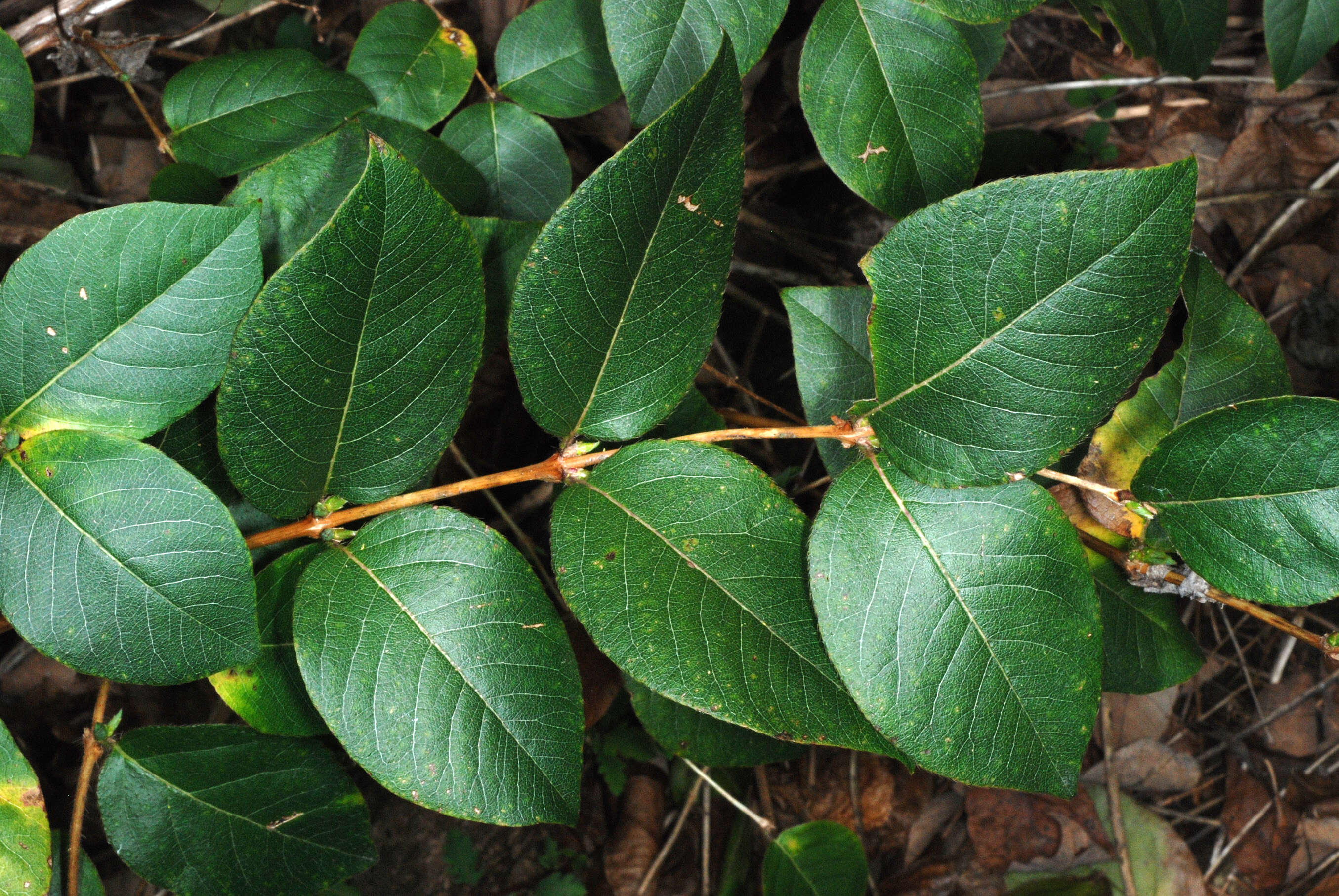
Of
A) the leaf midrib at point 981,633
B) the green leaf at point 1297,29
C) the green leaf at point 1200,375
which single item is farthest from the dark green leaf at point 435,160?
the green leaf at point 1297,29

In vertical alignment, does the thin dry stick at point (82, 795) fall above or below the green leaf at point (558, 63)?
below

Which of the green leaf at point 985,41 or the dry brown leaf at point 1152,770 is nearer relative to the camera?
the green leaf at point 985,41

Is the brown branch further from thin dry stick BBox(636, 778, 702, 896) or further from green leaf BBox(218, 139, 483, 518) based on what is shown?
thin dry stick BBox(636, 778, 702, 896)

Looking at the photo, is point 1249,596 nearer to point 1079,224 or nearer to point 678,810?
point 1079,224

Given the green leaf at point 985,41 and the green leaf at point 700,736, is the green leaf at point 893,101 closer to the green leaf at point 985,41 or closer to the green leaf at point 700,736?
the green leaf at point 985,41

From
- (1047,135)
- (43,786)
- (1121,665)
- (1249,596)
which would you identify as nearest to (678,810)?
(1121,665)

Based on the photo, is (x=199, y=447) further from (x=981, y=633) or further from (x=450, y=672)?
(x=981, y=633)

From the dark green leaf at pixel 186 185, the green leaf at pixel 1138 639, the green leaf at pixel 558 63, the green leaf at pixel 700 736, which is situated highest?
the green leaf at pixel 558 63
